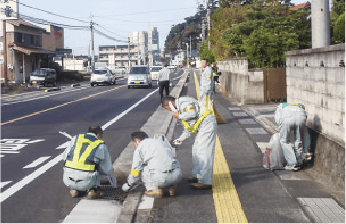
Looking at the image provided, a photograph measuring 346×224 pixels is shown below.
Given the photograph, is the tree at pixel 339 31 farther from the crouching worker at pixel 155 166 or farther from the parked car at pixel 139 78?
the crouching worker at pixel 155 166

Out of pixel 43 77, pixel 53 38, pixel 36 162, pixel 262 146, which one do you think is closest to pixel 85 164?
pixel 36 162

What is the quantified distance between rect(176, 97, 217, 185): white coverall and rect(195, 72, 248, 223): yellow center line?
1.06 feet

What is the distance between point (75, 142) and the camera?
23.5ft

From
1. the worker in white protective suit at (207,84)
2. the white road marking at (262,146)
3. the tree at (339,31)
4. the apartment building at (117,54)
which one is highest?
the apartment building at (117,54)

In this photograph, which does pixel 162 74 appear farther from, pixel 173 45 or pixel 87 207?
pixel 173 45

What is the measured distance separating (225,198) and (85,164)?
215cm

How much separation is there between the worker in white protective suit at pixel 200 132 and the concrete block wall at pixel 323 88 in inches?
85.9

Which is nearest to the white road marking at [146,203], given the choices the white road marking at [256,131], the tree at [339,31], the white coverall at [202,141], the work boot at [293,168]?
the white coverall at [202,141]

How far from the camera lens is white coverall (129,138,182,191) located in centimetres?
696

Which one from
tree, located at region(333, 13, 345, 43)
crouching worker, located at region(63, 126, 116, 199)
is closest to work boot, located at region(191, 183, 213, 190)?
crouching worker, located at region(63, 126, 116, 199)

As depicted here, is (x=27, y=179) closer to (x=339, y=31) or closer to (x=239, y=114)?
(x=239, y=114)

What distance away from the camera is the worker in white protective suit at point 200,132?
24.7 ft

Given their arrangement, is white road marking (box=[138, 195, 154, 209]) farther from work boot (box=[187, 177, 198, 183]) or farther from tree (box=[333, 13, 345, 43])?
tree (box=[333, 13, 345, 43])

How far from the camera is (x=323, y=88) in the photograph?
354 inches
